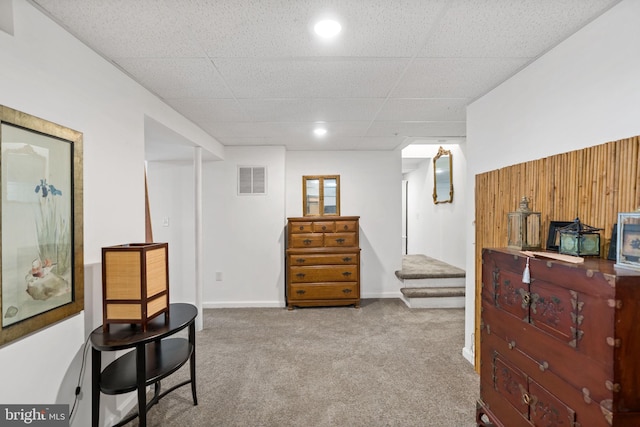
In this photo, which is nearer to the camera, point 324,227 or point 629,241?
point 629,241

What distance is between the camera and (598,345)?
1.00 meters

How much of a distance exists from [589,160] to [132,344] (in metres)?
2.60

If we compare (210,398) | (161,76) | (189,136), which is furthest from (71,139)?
(210,398)

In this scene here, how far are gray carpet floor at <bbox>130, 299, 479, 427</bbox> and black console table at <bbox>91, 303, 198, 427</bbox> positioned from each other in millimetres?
480

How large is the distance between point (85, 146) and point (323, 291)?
3.13 m

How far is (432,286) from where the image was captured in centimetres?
427

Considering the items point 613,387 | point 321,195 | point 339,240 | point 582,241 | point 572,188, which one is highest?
point 321,195

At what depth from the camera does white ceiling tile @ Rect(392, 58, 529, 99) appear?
1859 millimetres

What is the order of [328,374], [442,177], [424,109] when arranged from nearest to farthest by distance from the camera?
[328,374] < [424,109] < [442,177]

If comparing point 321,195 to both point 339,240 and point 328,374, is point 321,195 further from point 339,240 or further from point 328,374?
point 328,374

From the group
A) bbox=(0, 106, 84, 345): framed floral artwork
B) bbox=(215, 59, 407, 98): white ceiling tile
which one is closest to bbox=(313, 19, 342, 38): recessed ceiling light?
bbox=(215, 59, 407, 98): white ceiling tile

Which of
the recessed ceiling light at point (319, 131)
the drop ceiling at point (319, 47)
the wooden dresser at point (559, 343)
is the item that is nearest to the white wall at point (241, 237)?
the recessed ceiling light at point (319, 131)

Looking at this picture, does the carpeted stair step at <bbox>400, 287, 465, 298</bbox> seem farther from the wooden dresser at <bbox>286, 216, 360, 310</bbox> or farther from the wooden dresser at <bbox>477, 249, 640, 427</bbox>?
the wooden dresser at <bbox>477, 249, 640, 427</bbox>

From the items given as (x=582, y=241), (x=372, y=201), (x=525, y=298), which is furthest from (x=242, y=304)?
(x=582, y=241)
